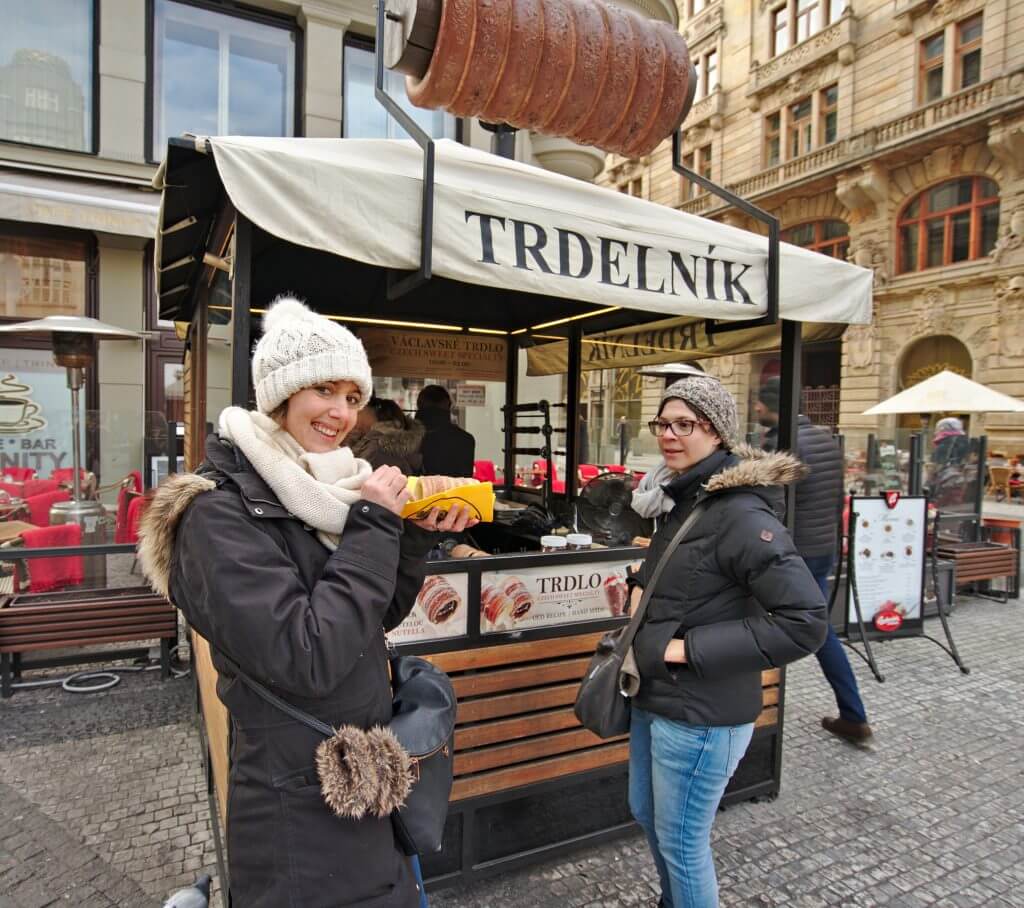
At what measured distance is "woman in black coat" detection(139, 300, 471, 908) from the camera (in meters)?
1.23

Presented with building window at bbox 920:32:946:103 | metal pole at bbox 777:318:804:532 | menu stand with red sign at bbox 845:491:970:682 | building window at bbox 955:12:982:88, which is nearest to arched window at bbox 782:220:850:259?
building window at bbox 920:32:946:103

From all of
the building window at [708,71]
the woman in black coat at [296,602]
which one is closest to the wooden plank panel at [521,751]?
the woman in black coat at [296,602]

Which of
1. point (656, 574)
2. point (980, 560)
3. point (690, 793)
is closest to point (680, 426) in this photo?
point (656, 574)

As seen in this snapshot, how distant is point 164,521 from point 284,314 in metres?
0.52

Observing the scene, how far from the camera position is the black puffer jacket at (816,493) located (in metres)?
4.17

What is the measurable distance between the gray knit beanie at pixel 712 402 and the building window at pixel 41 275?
11033mm

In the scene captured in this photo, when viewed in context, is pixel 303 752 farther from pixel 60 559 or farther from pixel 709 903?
pixel 60 559

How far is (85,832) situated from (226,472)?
2747mm

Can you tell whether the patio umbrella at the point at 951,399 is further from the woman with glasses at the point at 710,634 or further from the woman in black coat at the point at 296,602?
the woman in black coat at the point at 296,602

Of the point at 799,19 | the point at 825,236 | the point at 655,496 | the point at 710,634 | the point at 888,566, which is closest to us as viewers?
the point at 710,634

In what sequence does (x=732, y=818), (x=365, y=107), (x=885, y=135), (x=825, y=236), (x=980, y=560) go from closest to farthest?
(x=732, y=818) → (x=980, y=560) → (x=365, y=107) → (x=885, y=135) → (x=825, y=236)

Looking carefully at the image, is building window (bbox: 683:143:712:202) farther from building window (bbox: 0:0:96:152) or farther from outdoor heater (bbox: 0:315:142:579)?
outdoor heater (bbox: 0:315:142:579)

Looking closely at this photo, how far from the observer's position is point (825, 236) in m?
26.4

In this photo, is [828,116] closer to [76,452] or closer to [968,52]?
[968,52]
